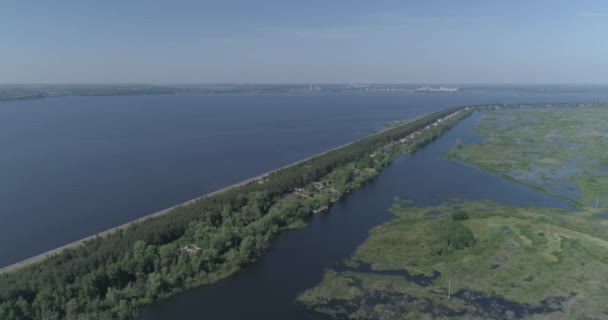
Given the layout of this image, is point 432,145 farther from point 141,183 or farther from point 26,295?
point 26,295

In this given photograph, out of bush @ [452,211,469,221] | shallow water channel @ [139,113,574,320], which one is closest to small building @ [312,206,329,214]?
shallow water channel @ [139,113,574,320]

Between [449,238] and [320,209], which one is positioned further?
[320,209]

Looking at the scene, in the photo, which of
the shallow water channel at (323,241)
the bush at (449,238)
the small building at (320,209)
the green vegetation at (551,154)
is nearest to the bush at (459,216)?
the bush at (449,238)

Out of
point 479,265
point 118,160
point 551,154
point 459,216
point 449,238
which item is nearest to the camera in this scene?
point 479,265

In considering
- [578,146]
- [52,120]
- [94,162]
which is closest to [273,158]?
[94,162]

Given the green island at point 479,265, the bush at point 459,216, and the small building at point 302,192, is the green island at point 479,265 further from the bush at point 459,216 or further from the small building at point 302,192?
the small building at point 302,192

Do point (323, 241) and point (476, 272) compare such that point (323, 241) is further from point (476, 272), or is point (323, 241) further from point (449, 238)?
point (476, 272)

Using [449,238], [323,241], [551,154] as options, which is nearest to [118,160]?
[323,241]
